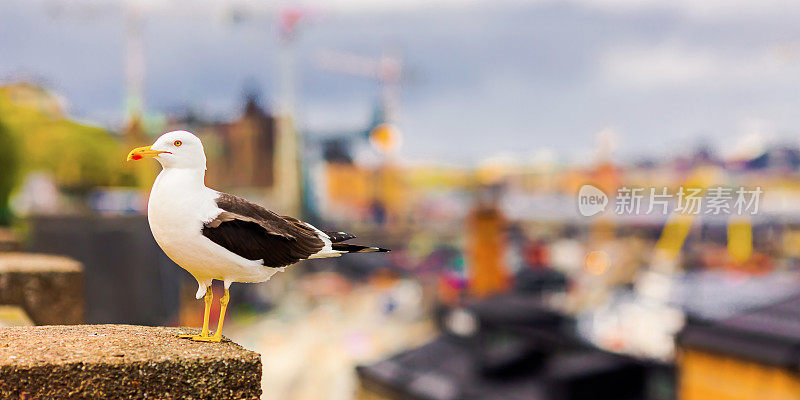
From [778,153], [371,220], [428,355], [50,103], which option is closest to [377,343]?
[428,355]

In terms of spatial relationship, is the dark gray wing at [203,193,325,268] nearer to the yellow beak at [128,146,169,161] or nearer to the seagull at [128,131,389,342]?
the seagull at [128,131,389,342]

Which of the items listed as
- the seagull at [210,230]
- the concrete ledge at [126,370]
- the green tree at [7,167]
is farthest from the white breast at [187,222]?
the green tree at [7,167]

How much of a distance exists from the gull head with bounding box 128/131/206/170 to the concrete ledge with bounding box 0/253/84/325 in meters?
4.36

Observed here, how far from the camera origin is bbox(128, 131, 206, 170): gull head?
263cm

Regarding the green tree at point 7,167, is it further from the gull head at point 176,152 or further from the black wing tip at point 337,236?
the black wing tip at point 337,236

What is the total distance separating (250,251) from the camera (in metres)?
2.72

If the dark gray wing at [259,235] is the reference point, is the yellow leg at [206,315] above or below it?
below

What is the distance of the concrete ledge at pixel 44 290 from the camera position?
6.17 m

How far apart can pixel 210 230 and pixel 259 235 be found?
224mm

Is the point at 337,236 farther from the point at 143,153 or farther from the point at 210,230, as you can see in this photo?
the point at 143,153

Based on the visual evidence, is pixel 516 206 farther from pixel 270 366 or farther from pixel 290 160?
pixel 290 160

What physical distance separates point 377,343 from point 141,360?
39.8 meters
